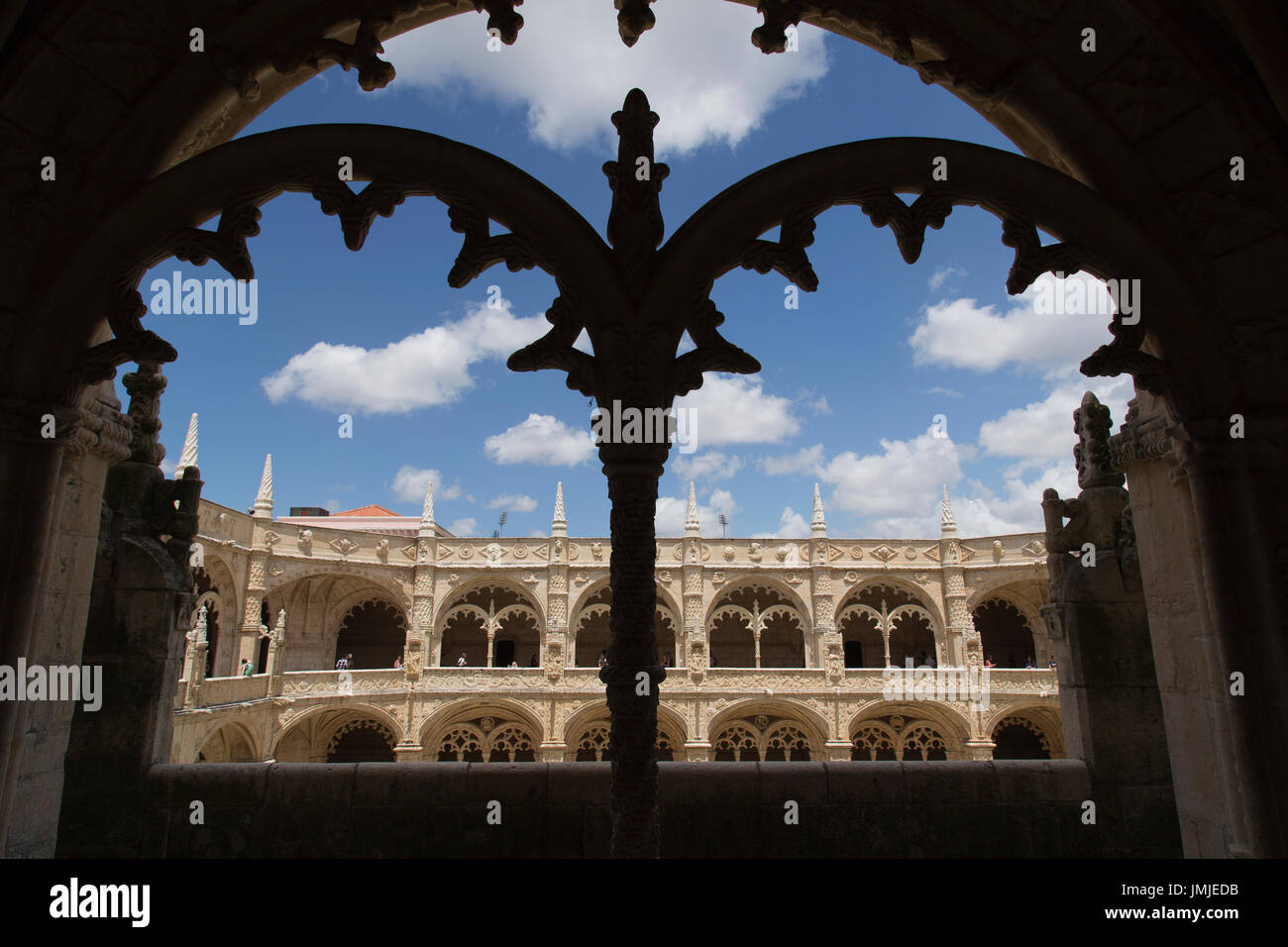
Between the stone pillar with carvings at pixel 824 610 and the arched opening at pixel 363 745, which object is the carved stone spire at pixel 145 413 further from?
the arched opening at pixel 363 745

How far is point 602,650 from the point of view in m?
19.4

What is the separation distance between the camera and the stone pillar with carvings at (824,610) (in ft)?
67.1

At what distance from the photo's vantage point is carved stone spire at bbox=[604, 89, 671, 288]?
230 centimetres

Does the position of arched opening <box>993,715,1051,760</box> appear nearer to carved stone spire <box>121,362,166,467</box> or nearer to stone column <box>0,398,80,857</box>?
carved stone spire <box>121,362,166,467</box>

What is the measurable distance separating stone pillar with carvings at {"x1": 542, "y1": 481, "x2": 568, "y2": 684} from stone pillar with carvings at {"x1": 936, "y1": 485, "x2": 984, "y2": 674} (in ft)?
35.7

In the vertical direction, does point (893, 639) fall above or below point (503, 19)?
below

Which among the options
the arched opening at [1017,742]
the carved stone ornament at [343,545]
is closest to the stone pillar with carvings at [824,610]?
the arched opening at [1017,742]

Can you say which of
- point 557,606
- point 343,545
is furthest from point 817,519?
point 343,545

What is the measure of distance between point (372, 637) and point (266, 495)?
277 inches

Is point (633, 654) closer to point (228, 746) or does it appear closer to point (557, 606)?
point (228, 746)

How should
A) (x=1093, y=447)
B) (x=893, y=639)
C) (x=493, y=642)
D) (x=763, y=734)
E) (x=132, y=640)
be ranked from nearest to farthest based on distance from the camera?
(x=132, y=640) → (x=1093, y=447) → (x=763, y=734) → (x=893, y=639) → (x=493, y=642)

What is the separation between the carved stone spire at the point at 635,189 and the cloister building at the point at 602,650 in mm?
18007

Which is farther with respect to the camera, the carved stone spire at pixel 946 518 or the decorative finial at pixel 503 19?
the carved stone spire at pixel 946 518
